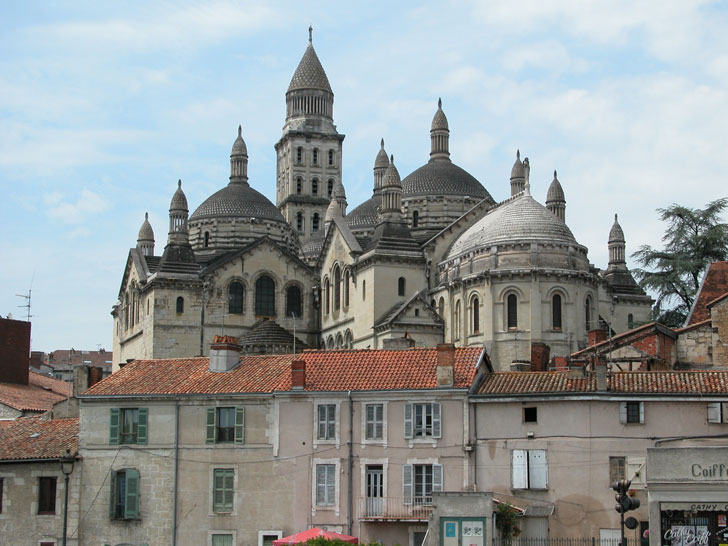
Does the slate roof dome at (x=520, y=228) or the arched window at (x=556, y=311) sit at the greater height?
the slate roof dome at (x=520, y=228)

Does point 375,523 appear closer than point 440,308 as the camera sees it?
Yes

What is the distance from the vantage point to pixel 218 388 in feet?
136

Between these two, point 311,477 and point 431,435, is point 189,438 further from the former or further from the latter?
point 431,435

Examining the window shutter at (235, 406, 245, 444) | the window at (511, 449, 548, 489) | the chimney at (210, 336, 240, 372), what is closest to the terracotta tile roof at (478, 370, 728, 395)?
the window at (511, 449, 548, 489)

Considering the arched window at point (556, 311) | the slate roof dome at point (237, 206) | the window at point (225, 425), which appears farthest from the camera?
the slate roof dome at point (237, 206)

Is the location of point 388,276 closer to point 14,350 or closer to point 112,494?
point 14,350

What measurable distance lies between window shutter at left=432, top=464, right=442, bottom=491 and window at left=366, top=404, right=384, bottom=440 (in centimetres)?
183

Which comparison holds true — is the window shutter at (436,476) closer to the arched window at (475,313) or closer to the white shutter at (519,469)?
the white shutter at (519,469)

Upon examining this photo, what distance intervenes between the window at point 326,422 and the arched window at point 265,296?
132ft

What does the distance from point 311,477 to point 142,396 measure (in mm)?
5916

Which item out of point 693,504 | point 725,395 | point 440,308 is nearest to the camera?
point 693,504

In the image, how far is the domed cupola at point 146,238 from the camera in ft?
329

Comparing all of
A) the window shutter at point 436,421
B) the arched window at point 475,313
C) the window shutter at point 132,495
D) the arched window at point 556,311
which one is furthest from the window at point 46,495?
the arched window at point 556,311

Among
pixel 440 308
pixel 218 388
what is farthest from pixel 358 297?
pixel 218 388
